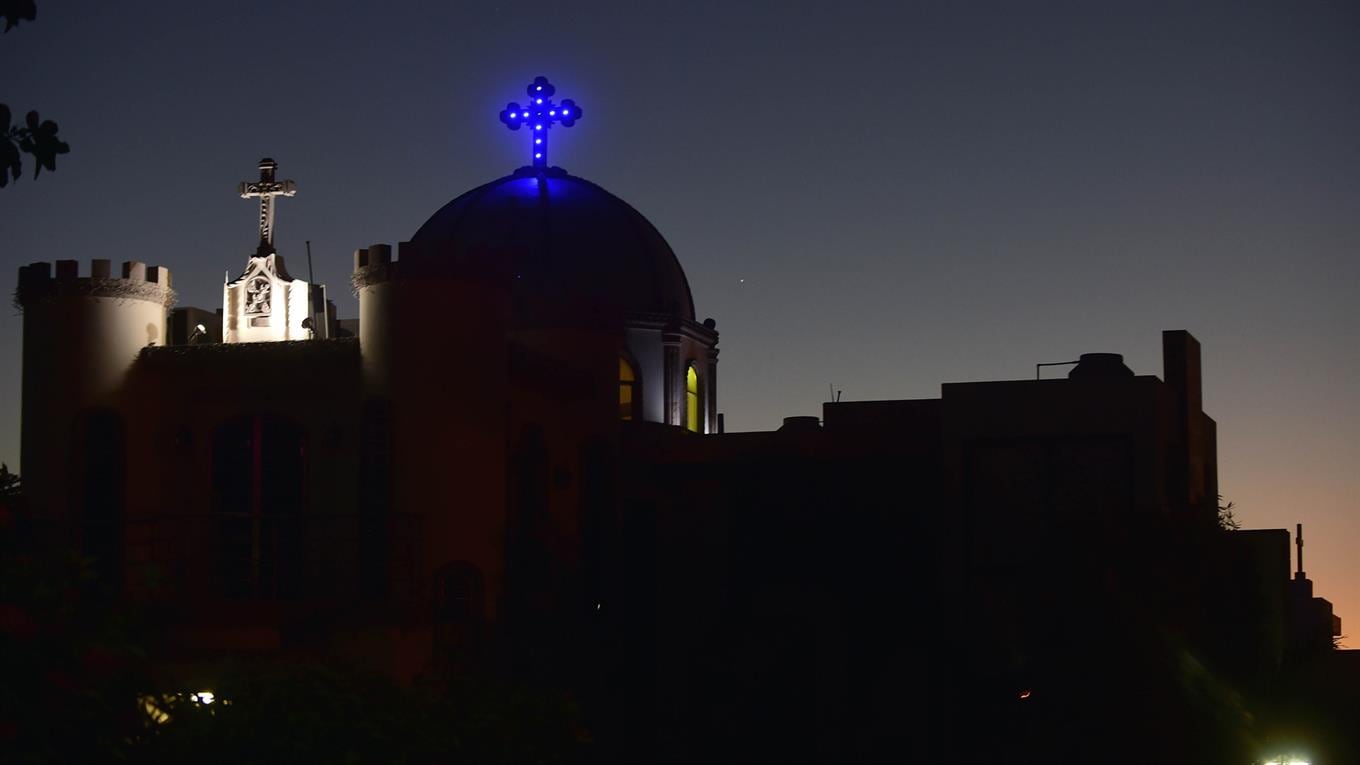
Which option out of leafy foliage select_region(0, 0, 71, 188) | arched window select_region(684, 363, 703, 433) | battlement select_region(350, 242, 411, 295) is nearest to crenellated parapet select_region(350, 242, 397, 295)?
battlement select_region(350, 242, 411, 295)

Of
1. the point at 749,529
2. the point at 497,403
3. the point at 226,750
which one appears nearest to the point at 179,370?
the point at 497,403

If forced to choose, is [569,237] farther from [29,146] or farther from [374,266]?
[29,146]

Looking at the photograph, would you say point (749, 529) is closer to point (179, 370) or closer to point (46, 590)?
point (179, 370)

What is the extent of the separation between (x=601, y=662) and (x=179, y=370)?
8134 mm

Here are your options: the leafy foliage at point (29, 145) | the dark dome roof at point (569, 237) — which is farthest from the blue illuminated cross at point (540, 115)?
the leafy foliage at point (29, 145)

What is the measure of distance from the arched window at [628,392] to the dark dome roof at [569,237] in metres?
1.25

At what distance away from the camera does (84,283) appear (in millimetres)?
29234

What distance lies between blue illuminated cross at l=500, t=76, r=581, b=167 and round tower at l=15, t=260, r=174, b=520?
13.5m

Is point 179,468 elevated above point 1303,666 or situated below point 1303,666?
above

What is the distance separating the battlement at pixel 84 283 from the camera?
29250mm

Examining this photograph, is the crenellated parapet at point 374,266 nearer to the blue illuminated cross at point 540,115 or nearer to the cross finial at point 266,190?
the cross finial at point 266,190

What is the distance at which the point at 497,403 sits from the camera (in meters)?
28.7

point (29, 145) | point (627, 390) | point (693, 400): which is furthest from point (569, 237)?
point (29, 145)

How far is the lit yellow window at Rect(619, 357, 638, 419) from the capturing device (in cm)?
3928
